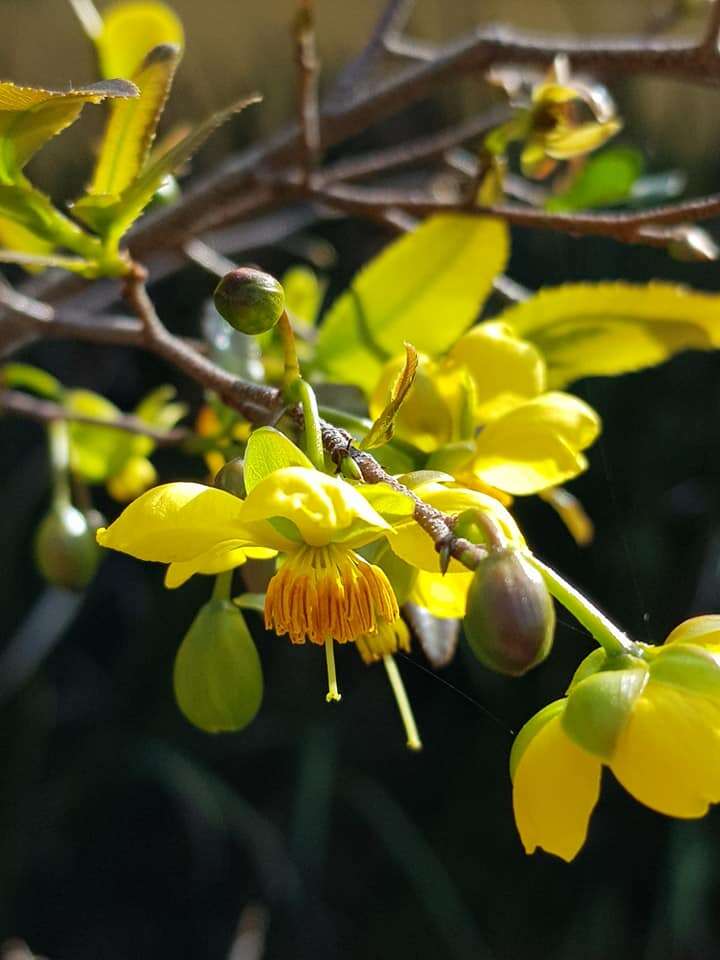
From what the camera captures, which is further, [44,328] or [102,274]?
[44,328]

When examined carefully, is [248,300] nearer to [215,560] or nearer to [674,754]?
[215,560]

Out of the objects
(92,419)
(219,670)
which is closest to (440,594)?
(219,670)

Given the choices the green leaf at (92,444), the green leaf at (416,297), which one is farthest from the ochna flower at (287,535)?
the green leaf at (92,444)

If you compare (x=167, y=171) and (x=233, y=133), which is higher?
(x=167, y=171)

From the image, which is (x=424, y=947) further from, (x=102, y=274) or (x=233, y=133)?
(x=233, y=133)

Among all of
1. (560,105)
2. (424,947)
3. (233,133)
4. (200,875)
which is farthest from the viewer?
(233,133)

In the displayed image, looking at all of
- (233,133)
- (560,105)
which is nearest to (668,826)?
(560,105)

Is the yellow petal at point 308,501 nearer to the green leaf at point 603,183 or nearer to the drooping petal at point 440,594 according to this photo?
the drooping petal at point 440,594
